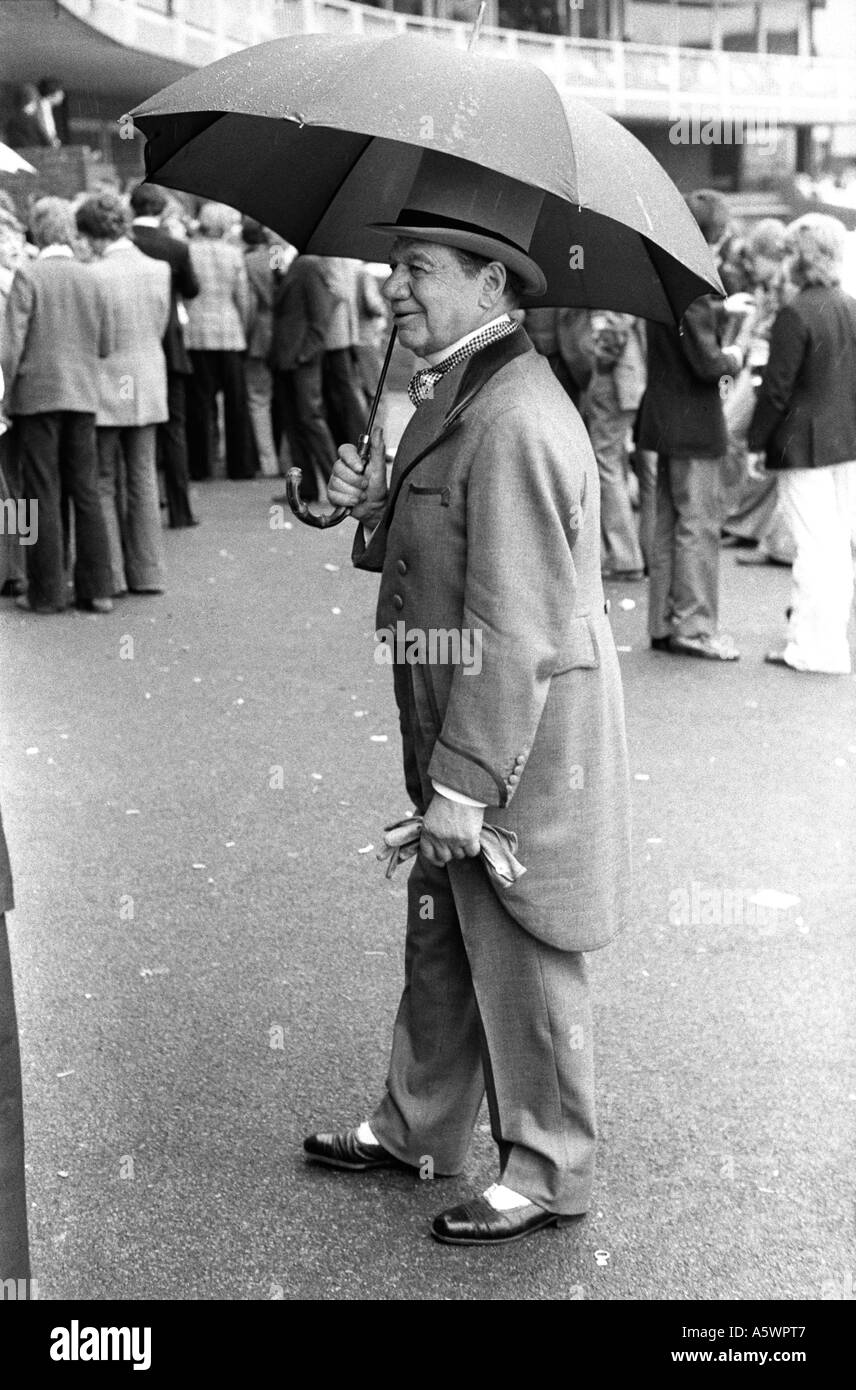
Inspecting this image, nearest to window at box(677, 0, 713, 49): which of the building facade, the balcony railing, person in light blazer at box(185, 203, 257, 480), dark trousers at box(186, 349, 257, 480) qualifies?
the building facade

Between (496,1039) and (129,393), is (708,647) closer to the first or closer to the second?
(129,393)

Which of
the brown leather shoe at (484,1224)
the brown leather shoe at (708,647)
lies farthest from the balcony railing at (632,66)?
the brown leather shoe at (484,1224)

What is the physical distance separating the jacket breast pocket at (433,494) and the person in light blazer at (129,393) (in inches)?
264

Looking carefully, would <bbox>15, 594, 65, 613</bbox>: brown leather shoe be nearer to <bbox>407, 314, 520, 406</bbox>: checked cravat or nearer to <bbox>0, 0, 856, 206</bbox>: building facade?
<bbox>407, 314, 520, 406</bbox>: checked cravat

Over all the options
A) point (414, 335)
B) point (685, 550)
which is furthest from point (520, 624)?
point (685, 550)

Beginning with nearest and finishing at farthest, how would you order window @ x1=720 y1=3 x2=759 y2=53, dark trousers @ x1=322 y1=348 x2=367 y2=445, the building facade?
1. dark trousers @ x1=322 y1=348 x2=367 y2=445
2. the building facade
3. window @ x1=720 y1=3 x2=759 y2=53

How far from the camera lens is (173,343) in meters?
11.9

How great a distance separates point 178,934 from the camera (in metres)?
5.20

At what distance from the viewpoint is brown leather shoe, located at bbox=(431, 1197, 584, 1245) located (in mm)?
3549

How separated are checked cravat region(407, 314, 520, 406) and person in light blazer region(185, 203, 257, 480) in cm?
1084

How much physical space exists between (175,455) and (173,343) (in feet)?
2.69

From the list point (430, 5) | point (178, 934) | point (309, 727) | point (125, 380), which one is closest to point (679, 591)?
point (309, 727)
